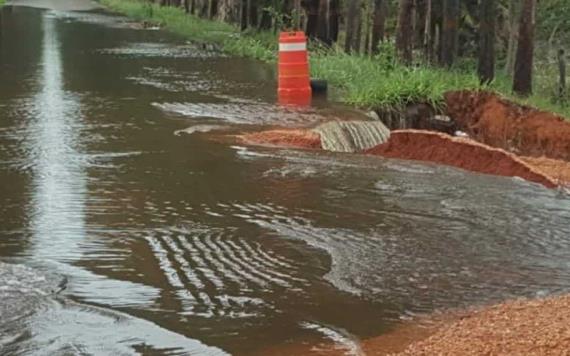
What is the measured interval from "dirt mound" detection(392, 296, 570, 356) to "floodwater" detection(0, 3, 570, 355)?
0.37 meters

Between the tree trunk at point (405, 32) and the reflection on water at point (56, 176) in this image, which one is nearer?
the reflection on water at point (56, 176)

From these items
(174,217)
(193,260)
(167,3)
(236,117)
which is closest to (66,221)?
(174,217)

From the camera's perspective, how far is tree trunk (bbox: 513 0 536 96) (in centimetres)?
1792

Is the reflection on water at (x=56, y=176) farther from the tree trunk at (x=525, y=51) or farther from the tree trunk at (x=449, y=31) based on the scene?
the tree trunk at (x=449, y=31)

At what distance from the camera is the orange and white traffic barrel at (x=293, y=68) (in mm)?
14539

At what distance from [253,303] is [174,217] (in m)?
1.99

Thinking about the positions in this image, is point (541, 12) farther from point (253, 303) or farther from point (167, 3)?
point (253, 303)

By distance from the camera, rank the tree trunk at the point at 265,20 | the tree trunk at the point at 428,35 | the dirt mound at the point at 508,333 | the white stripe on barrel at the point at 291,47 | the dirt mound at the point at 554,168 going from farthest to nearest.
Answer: the tree trunk at the point at 265,20 < the tree trunk at the point at 428,35 < the white stripe on barrel at the point at 291,47 < the dirt mound at the point at 554,168 < the dirt mound at the point at 508,333

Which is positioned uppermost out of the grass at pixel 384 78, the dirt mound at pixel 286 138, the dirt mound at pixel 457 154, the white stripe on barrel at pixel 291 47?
the white stripe on barrel at pixel 291 47

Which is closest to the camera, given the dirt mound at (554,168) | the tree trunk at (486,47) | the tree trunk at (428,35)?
the dirt mound at (554,168)

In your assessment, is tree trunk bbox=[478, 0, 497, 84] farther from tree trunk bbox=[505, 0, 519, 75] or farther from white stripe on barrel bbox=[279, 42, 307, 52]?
white stripe on barrel bbox=[279, 42, 307, 52]

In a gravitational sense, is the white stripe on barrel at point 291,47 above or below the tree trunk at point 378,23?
below

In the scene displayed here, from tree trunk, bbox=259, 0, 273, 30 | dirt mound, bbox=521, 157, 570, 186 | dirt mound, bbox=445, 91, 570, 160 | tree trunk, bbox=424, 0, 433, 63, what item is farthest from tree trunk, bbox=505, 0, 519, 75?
dirt mound, bbox=521, 157, 570, 186

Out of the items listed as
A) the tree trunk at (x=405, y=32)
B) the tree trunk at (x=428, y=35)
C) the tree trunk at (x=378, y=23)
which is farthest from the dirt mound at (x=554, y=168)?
the tree trunk at (x=428, y=35)
